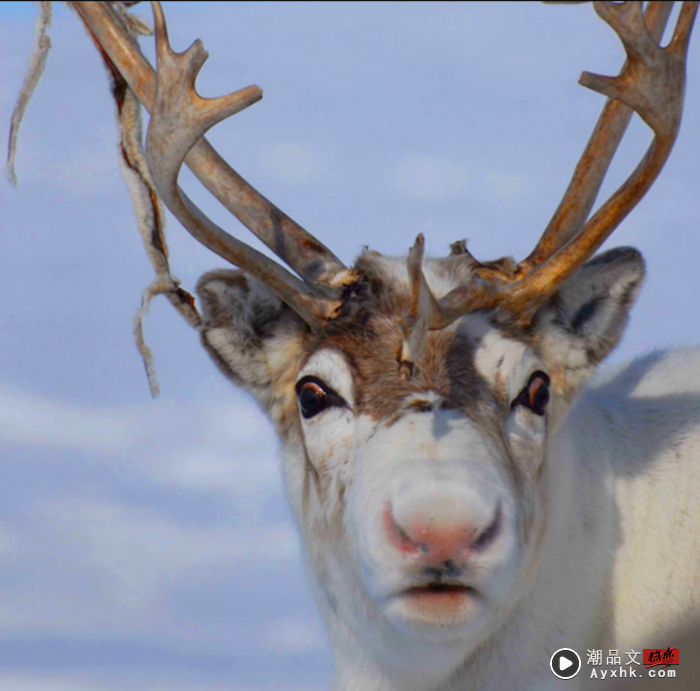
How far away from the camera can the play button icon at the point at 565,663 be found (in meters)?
6.38

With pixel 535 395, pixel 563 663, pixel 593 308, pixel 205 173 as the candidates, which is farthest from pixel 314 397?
pixel 563 663

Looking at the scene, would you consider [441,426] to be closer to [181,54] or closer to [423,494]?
[423,494]

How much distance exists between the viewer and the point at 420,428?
18.3ft

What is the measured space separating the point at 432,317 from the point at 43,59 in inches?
129

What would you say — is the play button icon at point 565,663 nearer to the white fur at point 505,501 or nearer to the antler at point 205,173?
the white fur at point 505,501

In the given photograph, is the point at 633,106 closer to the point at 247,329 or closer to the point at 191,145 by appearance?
the point at 191,145

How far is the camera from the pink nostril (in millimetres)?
5113

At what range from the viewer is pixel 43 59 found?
7.30 meters

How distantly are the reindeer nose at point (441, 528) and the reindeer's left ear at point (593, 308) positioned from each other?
174 cm

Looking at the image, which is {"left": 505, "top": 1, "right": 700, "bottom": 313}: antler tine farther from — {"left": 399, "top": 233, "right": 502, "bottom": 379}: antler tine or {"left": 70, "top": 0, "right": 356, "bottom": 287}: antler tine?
{"left": 70, "top": 0, "right": 356, "bottom": 287}: antler tine

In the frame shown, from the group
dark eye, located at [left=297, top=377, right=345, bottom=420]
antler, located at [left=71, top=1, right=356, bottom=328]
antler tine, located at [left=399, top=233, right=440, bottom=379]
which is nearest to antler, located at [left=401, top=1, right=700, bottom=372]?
antler tine, located at [left=399, top=233, right=440, bottom=379]

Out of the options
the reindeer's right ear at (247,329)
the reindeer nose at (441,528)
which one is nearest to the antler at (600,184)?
the reindeer nose at (441,528)

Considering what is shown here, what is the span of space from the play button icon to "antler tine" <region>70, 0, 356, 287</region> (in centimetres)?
244

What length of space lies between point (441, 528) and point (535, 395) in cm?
134
